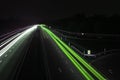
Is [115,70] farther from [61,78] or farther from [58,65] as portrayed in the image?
[61,78]

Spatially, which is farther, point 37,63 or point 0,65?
point 37,63

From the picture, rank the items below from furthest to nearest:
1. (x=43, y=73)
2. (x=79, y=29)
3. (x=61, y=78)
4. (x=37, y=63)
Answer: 1. (x=79, y=29)
2. (x=37, y=63)
3. (x=43, y=73)
4. (x=61, y=78)

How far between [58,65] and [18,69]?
390cm

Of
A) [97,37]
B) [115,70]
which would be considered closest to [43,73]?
[115,70]

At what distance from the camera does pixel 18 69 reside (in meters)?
22.2

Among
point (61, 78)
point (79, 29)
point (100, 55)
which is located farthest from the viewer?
point (79, 29)

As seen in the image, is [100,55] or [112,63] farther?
[100,55]

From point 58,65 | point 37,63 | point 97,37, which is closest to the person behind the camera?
point 58,65

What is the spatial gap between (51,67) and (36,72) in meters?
2.44

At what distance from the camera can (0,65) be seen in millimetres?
23562

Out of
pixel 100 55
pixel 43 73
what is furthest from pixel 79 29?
pixel 43 73

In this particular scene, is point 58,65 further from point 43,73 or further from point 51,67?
point 43,73

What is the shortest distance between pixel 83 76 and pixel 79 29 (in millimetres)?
59749

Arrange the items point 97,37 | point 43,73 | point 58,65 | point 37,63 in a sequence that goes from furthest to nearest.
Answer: point 97,37 → point 37,63 → point 58,65 → point 43,73
